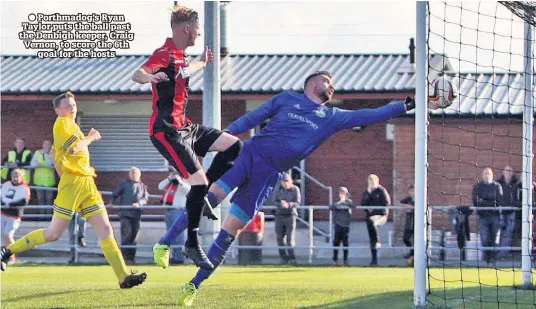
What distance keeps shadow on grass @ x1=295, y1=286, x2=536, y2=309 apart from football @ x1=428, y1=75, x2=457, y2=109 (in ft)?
6.39

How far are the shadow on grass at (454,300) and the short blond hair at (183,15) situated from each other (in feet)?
9.68

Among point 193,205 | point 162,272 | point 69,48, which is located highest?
point 69,48

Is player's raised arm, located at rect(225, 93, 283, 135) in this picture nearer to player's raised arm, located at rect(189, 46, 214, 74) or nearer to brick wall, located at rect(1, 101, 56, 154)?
player's raised arm, located at rect(189, 46, 214, 74)

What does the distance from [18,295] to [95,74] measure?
18.3 metres

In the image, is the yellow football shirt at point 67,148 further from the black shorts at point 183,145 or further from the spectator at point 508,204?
the spectator at point 508,204

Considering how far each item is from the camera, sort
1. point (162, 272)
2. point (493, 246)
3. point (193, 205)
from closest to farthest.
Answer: point (193, 205) < point (162, 272) < point (493, 246)

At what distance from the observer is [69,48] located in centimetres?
1925

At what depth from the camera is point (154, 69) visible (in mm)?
10359

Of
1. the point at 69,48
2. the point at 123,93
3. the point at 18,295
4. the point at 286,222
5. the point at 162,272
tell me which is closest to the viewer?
the point at 18,295

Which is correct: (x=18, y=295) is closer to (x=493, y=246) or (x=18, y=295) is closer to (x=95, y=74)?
(x=493, y=246)

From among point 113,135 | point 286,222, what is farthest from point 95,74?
point 286,222

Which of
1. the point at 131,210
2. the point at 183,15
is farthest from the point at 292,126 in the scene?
the point at 131,210

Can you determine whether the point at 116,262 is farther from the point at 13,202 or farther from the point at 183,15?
the point at 13,202

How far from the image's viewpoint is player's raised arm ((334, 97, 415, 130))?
11.1 metres
